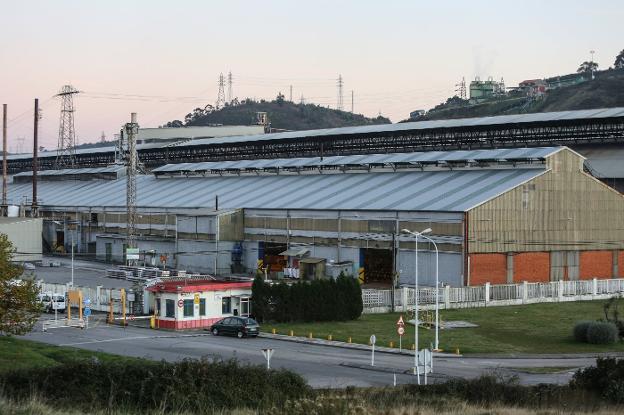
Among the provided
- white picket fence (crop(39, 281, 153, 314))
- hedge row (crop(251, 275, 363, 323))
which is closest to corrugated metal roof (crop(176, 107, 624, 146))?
hedge row (crop(251, 275, 363, 323))

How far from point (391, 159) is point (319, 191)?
26.0ft

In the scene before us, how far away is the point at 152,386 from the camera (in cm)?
2797

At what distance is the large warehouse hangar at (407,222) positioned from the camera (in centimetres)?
7031

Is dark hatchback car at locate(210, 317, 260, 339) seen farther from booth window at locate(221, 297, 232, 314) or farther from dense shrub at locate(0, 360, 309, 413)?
dense shrub at locate(0, 360, 309, 413)

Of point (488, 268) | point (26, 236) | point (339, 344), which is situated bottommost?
point (339, 344)

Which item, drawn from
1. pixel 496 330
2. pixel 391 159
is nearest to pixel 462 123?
pixel 391 159

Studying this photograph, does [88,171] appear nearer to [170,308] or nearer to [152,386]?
[170,308]

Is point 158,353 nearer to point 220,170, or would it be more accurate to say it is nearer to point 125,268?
point 125,268

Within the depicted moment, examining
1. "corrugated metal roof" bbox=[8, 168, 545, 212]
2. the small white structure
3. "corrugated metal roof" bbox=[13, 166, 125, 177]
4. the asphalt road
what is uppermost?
"corrugated metal roof" bbox=[13, 166, 125, 177]

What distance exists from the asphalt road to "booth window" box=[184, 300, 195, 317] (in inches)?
104

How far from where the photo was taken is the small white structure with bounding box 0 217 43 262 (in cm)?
9556

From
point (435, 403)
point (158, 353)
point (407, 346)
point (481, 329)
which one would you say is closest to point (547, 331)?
point (481, 329)

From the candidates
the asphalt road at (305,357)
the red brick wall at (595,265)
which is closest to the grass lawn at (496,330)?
the asphalt road at (305,357)

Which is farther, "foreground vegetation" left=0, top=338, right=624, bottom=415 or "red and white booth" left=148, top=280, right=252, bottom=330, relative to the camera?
"red and white booth" left=148, top=280, right=252, bottom=330
